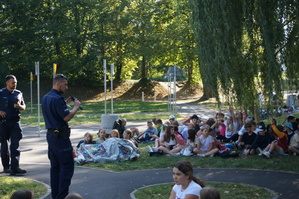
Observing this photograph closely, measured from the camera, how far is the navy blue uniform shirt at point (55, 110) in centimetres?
702

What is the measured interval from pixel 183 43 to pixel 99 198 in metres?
36.1

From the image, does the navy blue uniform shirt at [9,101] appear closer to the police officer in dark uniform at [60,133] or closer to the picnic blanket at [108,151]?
the picnic blanket at [108,151]

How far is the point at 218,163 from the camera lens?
11570mm

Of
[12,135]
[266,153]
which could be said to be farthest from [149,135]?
[12,135]

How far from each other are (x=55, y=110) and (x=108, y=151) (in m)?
5.74

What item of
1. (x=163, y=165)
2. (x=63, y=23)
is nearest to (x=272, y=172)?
(x=163, y=165)

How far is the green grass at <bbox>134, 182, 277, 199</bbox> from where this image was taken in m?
8.20

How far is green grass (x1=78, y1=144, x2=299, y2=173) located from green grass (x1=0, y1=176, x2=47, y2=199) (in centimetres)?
256

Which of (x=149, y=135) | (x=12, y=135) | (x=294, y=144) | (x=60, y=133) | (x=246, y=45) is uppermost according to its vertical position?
(x=246, y=45)

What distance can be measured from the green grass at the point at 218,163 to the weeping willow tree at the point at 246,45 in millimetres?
1466

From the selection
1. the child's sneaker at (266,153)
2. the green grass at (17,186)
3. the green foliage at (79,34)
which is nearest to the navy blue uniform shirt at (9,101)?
the green grass at (17,186)

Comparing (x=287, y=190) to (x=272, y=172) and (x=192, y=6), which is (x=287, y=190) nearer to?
(x=272, y=172)

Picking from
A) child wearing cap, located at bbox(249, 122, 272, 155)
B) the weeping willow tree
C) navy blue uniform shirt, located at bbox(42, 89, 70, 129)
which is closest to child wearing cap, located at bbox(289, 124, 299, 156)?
child wearing cap, located at bbox(249, 122, 272, 155)

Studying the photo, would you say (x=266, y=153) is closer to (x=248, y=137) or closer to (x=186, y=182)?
(x=248, y=137)
